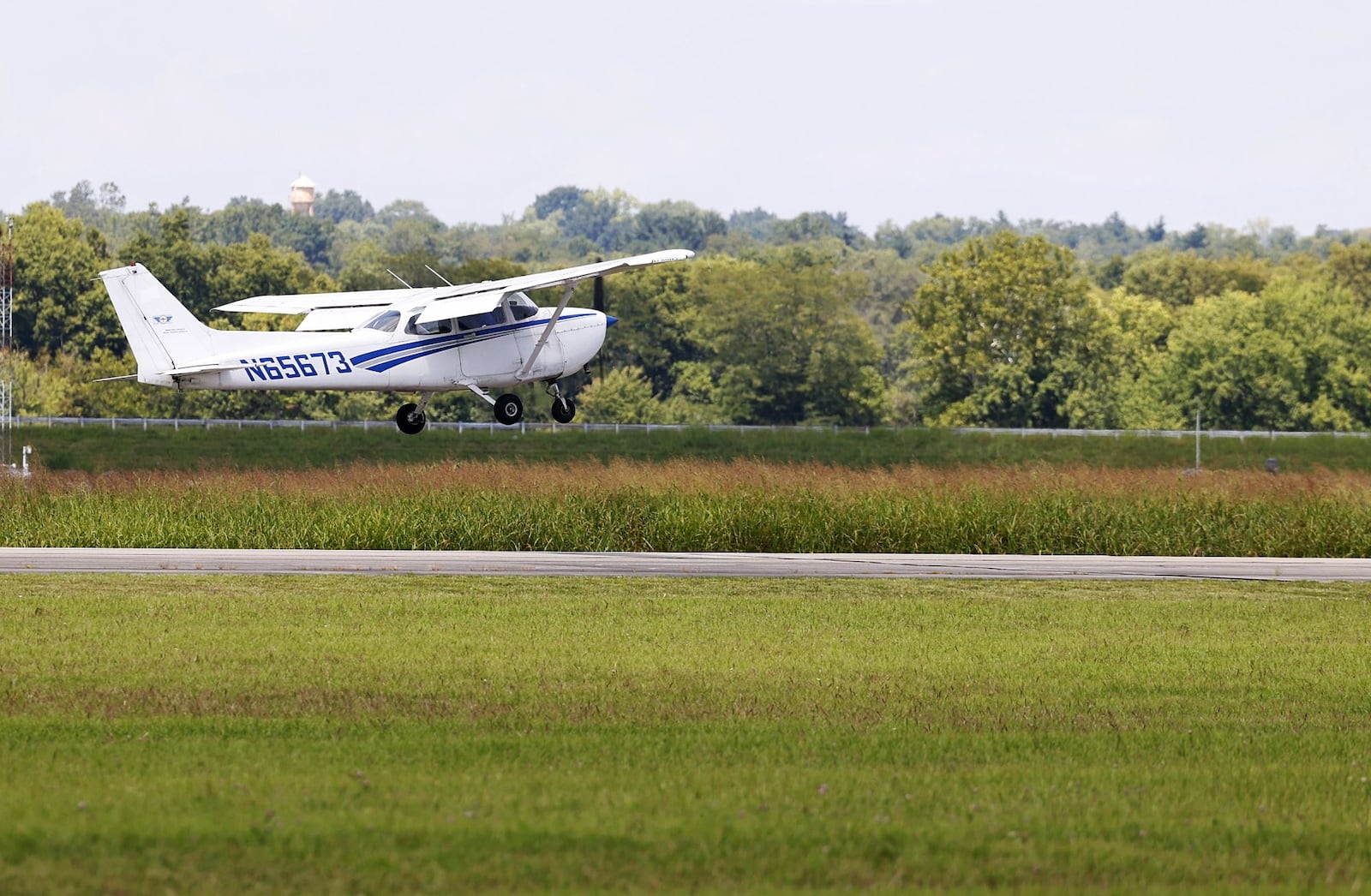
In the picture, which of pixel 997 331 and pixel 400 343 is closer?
pixel 400 343

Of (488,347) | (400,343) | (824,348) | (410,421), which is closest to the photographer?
(400,343)

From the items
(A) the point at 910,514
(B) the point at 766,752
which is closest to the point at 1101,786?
(B) the point at 766,752

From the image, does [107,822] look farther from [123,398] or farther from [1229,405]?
[1229,405]

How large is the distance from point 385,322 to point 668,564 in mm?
10363

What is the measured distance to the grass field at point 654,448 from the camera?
2938 inches

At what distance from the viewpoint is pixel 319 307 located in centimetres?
3991

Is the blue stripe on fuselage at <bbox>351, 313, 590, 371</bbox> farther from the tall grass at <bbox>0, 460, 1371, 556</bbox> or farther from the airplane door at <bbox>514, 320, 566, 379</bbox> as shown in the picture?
the tall grass at <bbox>0, 460, 1371, 556</bbox>

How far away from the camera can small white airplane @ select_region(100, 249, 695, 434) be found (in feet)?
116

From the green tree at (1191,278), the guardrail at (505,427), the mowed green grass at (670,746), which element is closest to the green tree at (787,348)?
the guardrail at (505,427)

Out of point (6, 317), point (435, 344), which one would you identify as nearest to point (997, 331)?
point (6, 317)

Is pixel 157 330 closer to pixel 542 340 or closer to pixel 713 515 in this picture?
pixel 542 340

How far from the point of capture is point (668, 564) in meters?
29.8

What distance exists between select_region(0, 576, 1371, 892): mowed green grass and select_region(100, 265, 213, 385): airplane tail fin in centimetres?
1308

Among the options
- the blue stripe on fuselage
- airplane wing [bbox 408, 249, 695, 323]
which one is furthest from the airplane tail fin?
airplane wing [bbox 408, 249, 695, 323]
